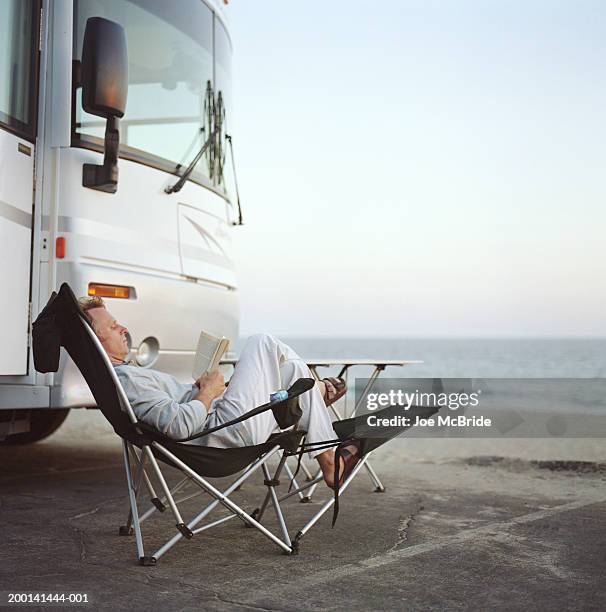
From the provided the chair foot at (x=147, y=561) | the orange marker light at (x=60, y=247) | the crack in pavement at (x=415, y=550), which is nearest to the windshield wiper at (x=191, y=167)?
the orange marker light at (x=60, y=247)

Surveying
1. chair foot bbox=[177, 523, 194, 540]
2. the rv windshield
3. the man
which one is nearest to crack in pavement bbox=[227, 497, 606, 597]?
chair foot bbox=[177, 523, 194, 540]

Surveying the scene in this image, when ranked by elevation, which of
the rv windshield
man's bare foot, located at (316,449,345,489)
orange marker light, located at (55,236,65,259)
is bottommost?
man's bare foot, located at (316,449,345,489)

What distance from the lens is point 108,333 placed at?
3.40 meters

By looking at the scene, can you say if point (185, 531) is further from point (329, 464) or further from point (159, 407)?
point (329, 464)

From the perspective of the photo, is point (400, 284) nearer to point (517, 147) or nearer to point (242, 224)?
point (517, 147)

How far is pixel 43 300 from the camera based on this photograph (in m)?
4.11

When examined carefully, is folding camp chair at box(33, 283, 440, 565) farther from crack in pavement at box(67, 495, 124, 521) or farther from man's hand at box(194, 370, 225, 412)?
crack in pavement at box(67, 495, 124, 521)

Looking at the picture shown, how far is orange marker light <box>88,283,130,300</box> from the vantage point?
4.19 metres

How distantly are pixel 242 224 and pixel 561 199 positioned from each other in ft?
45.7

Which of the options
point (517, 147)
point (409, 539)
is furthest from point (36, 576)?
point (517, 147)

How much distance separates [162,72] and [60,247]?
1.35 metres

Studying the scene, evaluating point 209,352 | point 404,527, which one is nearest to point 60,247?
point 209,352

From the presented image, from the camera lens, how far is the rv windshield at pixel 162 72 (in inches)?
175

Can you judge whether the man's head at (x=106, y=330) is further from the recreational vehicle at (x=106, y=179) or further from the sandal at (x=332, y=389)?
the sandal at (x=332, y=389)
